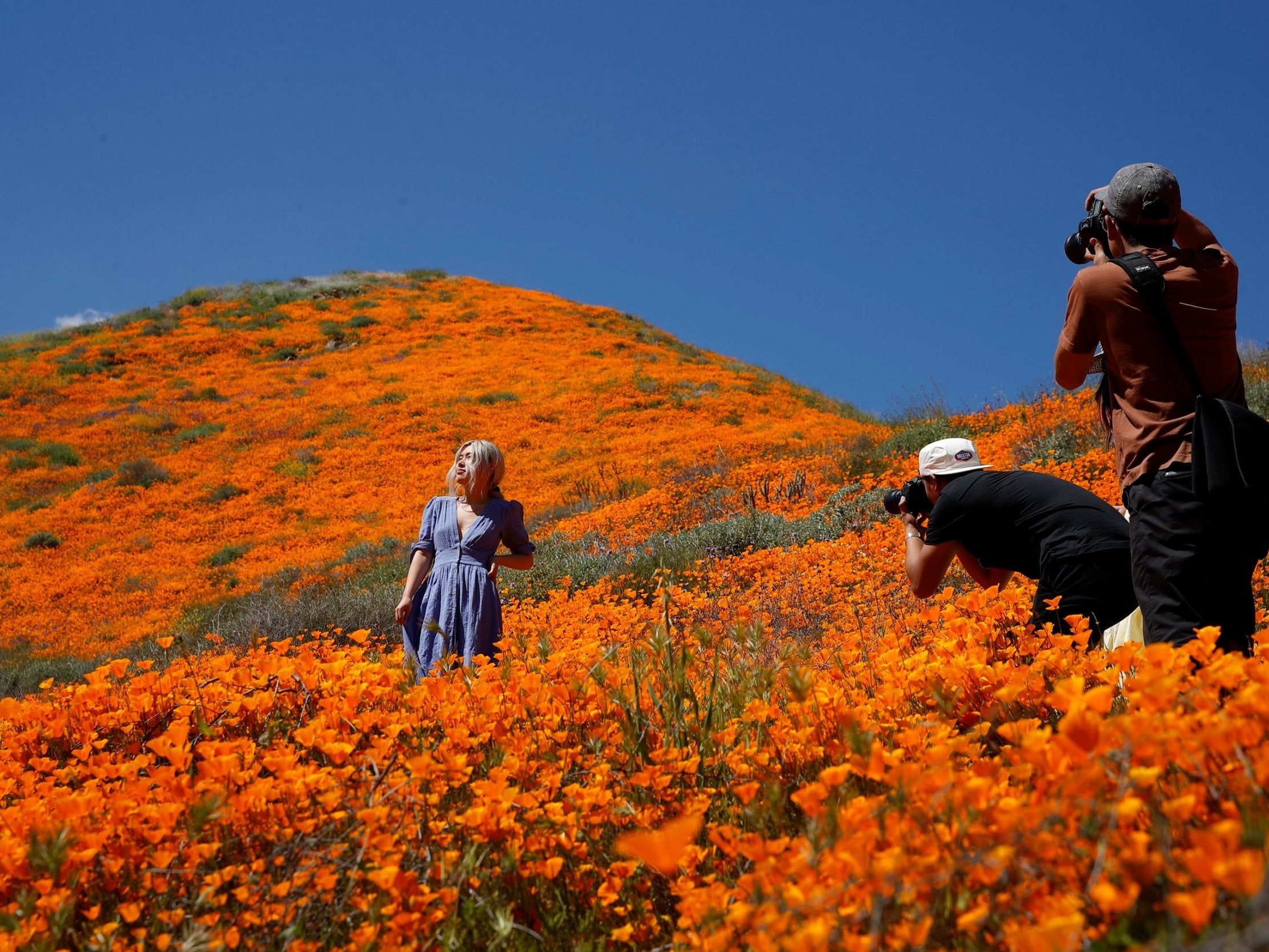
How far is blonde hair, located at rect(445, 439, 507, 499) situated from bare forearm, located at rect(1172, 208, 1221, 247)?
3.13 meters

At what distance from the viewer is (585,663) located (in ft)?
9.01

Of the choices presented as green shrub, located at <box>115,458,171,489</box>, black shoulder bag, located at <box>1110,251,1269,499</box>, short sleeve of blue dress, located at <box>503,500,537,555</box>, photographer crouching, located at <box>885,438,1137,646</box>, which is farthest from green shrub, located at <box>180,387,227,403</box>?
black shoulder bag, located at <box>1110,251,1269,499</box>

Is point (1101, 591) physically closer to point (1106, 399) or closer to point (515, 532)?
point (1106, 399)

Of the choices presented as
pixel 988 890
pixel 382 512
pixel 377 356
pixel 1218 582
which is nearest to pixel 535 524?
pixel 382 512

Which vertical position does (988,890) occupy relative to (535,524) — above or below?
below

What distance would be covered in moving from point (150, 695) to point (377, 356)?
23.9m

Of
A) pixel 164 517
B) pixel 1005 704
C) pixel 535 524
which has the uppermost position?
pixel 164 517

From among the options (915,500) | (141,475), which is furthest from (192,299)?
(915,500)

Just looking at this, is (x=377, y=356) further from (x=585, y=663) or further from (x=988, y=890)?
(x=988, y=890)

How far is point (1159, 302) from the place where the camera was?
2.30m

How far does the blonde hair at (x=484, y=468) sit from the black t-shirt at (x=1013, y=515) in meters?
2.30

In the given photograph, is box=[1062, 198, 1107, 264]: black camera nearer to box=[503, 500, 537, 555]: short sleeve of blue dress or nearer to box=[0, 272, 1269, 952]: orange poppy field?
box=[0, 272, 1269, 952]: orange poppy field

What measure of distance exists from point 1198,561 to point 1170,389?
0.49 metres

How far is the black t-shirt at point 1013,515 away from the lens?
3.13 m
